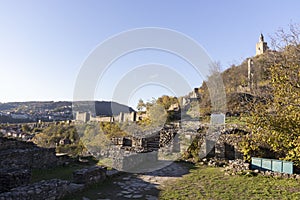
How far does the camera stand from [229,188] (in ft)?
21.9

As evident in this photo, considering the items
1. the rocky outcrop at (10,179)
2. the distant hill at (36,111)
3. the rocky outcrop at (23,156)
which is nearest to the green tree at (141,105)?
the distant hill at (36,111)

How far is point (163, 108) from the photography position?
2300cm

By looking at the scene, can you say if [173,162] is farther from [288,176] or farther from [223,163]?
[288,176]

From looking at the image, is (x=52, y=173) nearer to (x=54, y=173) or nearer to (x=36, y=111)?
(x=54, y=173)

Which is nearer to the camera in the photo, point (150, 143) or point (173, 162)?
point (173, 162)

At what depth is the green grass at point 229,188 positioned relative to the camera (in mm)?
5938

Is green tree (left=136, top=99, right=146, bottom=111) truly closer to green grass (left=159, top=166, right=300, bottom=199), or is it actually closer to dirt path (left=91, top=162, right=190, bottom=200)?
dirt path (left=91, top=162, right=190, bottom=200)

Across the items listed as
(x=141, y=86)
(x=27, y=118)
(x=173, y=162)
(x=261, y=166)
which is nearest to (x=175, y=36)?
(x=141, y=86)

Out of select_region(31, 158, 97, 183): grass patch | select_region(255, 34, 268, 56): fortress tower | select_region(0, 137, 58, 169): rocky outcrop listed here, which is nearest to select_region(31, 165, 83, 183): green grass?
select_region(31, 158, 97, 183): grass patch

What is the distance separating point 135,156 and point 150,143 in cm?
489

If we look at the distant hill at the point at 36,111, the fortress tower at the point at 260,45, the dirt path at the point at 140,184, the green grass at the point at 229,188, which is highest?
the fortress tower at the point at 260,45

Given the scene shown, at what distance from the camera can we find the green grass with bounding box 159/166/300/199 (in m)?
5.94

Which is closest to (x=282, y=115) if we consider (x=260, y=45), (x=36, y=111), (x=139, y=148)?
(x=139, y=148)

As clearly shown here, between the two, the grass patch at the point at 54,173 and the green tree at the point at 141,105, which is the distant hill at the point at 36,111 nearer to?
the green tree at the point at 141,105
